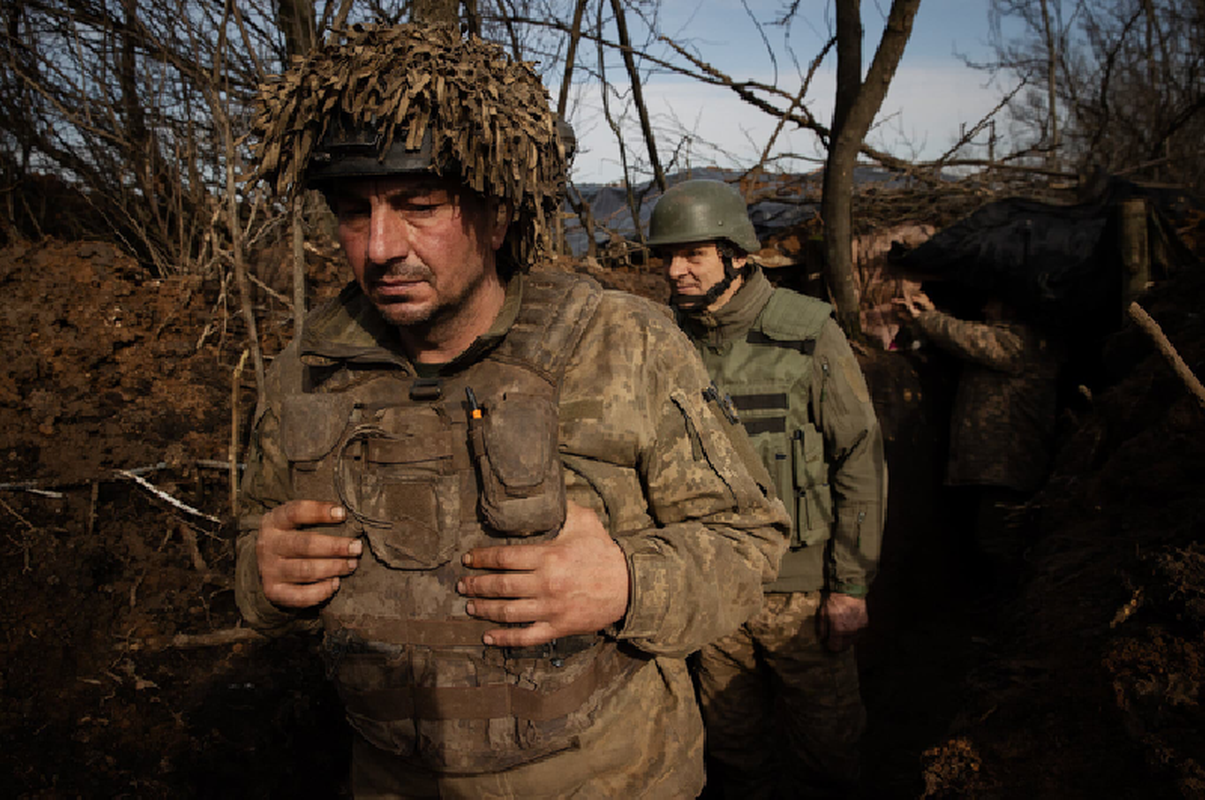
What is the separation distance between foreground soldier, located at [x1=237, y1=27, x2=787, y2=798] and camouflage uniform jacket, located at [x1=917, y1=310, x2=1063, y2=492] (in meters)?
4.38

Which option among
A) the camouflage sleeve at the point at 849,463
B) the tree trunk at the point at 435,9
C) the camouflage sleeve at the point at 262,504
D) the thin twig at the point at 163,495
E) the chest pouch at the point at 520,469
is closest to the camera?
the chest pouch at the point at 520,469

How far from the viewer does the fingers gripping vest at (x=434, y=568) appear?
1.41m

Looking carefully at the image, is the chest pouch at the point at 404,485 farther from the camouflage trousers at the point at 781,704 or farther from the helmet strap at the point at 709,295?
the camouflage trousers at the point at 781,704

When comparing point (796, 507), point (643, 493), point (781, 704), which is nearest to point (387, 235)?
point (643, 493)

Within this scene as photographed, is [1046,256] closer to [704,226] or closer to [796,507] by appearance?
[704,226]

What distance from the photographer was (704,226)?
3.43m

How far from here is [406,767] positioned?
5.19 feet

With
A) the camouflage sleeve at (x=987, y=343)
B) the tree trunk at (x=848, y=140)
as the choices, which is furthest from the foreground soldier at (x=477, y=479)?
the tree trunk at (x=848, y=140)

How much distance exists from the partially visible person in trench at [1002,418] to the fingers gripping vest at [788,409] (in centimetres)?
260

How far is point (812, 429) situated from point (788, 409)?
148mm

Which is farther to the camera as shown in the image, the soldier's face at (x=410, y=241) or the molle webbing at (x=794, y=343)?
the molle webbing at (x=794, y=343)

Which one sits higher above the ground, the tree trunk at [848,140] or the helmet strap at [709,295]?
the tree trunk at [848,140]

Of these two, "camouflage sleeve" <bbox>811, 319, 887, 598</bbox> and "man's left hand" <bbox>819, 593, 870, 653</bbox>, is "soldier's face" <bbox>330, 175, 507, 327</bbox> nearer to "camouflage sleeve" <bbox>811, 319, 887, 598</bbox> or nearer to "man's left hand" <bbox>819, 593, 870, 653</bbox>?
"camouflage sleeve" <bbox>811, 319, 887, 598</bbox>

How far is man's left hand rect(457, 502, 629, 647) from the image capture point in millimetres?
1316
